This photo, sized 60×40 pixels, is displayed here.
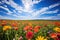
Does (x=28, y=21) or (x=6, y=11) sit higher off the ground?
(x=6, y=11)

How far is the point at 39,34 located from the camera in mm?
1484

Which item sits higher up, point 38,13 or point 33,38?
point 38,13

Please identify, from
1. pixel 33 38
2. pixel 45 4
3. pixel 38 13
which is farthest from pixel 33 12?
pixel 33 38

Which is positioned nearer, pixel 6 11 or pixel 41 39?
pixel 41 39

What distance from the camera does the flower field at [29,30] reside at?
58.1 inches

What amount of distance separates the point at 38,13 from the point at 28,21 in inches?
5.5

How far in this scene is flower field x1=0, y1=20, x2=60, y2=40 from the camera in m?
1.48

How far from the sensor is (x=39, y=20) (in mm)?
1536

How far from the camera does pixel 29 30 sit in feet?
4.96

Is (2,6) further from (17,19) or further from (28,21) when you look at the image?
(28,21)

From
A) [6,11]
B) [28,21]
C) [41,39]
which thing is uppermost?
[6,11]

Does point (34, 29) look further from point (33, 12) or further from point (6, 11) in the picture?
point (6, 11)

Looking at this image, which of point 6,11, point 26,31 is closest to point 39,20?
point 26,31

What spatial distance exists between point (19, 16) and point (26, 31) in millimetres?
185
